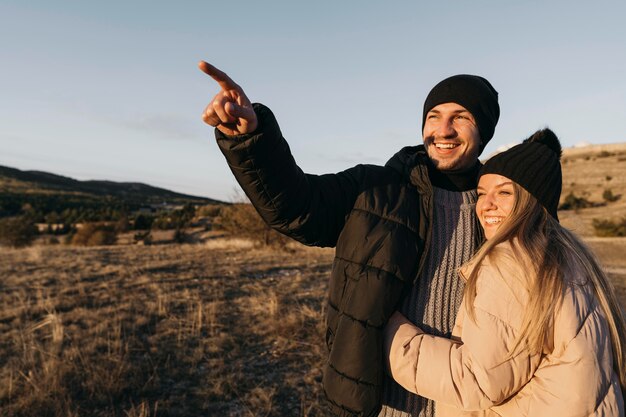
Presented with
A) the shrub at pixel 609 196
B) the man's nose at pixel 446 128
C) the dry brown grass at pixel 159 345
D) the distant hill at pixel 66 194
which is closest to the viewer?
the man's nose at pixel 446 128

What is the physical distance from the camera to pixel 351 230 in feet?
5.49

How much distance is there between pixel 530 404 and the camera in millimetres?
1337

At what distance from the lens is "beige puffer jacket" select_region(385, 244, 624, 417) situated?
1.28 meters

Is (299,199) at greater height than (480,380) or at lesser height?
greater

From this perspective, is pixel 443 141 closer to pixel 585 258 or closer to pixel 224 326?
pixel 585 258

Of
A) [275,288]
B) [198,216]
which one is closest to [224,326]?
[275,288]

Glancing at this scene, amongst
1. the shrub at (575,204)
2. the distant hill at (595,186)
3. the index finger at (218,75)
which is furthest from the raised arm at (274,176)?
the shrub at (575,204)

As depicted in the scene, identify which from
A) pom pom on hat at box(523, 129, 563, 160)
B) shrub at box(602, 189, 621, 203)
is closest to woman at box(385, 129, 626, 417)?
pom pom on hat at box(523, 129, 563, 160)

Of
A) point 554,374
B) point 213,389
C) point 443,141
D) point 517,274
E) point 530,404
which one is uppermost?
point 443,141

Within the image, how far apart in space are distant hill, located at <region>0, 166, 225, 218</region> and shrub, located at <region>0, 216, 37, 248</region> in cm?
2006

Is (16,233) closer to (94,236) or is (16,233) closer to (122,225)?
(94,236)

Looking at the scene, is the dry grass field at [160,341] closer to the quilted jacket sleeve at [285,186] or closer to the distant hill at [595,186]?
the quilted jacket sleeve at [285,186]

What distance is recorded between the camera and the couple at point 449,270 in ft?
4.27

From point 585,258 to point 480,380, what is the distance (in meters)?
0.62
